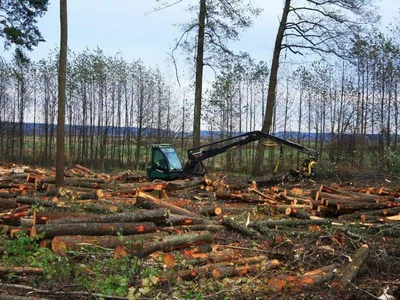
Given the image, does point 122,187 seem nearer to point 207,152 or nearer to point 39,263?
point 207,152

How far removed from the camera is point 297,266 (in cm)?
652

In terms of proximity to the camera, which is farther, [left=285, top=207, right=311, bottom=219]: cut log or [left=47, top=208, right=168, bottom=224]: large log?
[left=285, top=207, right=311, bottom=219]: cut log

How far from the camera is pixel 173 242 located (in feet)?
23.5

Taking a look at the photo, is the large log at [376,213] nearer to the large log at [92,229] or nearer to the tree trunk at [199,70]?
the large log at [92,229]

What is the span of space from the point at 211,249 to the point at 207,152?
10115 millimetres

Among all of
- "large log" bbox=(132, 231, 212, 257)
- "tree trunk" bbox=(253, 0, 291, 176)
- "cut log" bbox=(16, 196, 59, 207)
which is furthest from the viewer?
"tree trunk" bbox=(253, 0, 291, 176)

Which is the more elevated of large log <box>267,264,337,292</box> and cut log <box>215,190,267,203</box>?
cut log <box>215,190,267,203</box>

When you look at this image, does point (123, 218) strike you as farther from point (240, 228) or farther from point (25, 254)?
point (240, 228)

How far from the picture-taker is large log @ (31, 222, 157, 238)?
7.03 m

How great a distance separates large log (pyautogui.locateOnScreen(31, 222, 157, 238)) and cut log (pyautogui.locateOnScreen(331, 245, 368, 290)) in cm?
327

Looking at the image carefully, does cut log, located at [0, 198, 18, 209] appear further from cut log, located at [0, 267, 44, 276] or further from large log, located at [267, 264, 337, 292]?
large log, located at [267, 264, 337, 292]

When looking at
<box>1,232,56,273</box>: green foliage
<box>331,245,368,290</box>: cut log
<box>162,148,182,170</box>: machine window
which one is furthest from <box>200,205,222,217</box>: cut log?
<box>162,148,182,170</box>: machine window

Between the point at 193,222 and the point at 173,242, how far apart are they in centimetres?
174

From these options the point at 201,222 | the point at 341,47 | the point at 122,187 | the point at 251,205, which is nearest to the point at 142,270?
the point at 201,222
